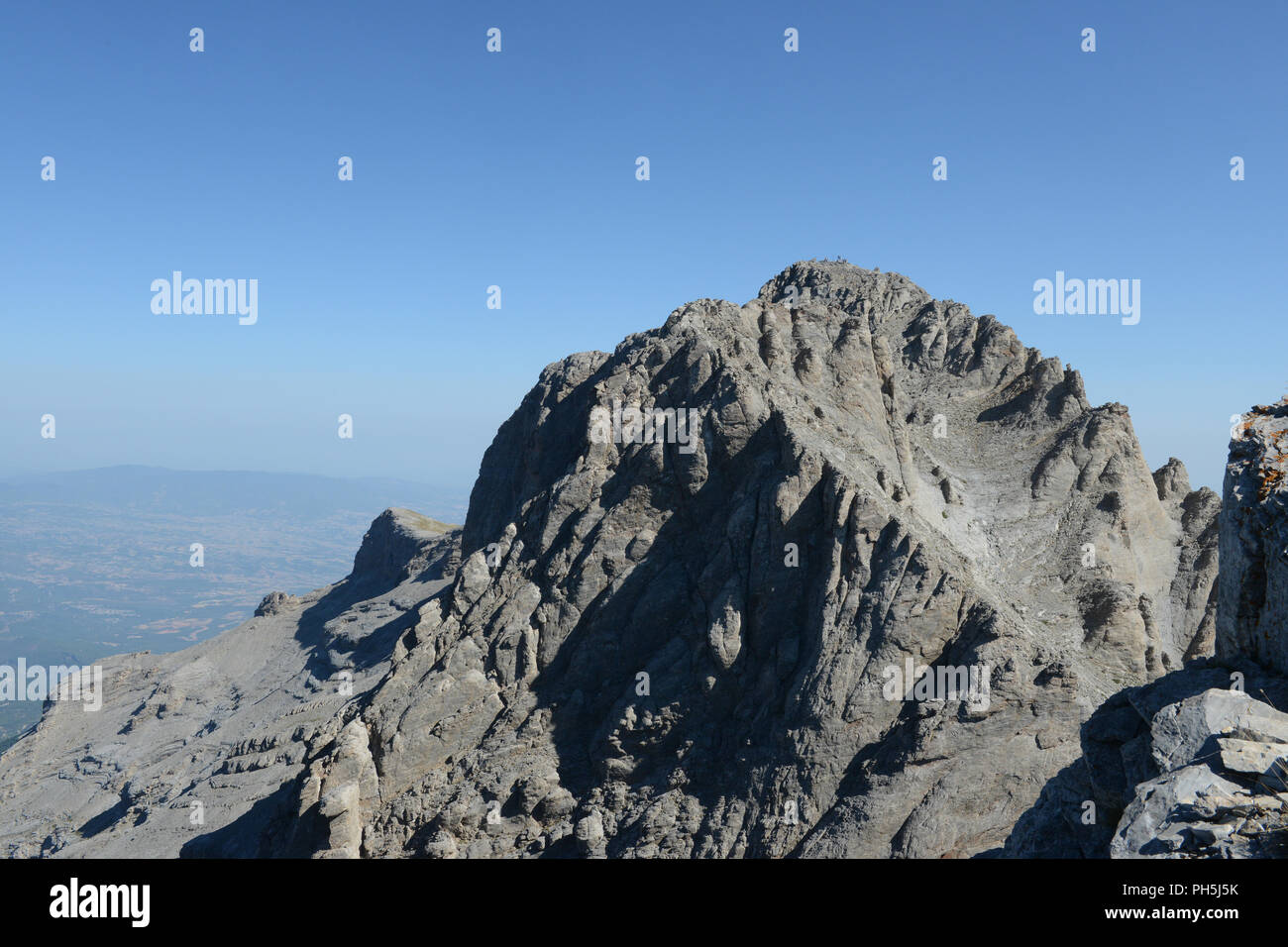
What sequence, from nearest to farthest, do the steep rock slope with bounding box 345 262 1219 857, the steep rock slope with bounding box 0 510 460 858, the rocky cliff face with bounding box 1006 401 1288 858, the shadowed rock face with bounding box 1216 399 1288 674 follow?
the rocky cliff face with bounding box 1006 401 1288 858, the shadowed rock face with bounding box 1216 399 1288 674, the steep rock slope with bounding box 345 262 1219 857, the steep rock slope with bounding box 0 510 460 858

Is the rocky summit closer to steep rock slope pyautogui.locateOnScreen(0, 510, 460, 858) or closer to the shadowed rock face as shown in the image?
the shadowed rock face

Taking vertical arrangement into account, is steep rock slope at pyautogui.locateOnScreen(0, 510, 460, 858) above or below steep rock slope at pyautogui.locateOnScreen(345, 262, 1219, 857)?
below

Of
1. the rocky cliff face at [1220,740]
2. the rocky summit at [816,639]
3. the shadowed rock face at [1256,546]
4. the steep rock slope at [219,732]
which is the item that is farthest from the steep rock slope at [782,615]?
the shadowed rock face at [1256,546]

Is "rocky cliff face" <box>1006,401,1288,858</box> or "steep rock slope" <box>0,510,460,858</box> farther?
"steep rock slope" <box>0,510,460,858</box>

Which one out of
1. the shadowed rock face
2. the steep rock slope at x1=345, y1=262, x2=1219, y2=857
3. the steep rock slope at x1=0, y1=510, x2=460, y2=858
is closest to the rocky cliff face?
the shadowed rock face

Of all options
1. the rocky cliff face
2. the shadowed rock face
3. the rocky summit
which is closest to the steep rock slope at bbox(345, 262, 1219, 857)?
the rocky summit

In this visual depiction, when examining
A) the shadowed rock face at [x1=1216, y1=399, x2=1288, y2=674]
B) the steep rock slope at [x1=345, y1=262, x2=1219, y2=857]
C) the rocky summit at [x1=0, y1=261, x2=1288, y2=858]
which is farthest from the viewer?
the steep rock slope at [x1=345, y1=262, x2=1219, y2=857]

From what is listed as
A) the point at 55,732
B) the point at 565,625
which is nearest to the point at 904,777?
the point at 565,625
